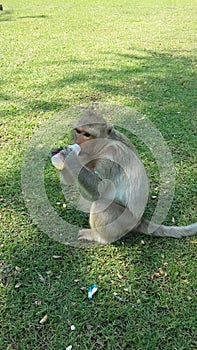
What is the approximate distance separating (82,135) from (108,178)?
356 millimetres

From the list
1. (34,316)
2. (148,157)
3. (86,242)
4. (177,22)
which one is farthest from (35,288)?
(177,22)

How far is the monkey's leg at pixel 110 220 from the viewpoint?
103 inches

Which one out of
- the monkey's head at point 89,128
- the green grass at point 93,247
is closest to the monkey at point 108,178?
the monkey's head at point 89,128

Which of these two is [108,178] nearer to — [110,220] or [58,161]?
[110,220]

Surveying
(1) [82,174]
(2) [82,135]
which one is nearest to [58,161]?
(1) [82,174]

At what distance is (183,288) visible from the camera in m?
2.50

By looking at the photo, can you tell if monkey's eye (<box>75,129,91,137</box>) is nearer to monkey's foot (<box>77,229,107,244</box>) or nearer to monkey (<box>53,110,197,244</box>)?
monkey (<box>53,110,197,244</box>)

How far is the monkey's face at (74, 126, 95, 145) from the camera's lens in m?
2.41

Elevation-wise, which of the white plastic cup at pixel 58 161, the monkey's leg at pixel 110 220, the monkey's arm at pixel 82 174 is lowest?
the monkey's leg at pixel 110 220

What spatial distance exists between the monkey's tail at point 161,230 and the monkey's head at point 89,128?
2.65 ft

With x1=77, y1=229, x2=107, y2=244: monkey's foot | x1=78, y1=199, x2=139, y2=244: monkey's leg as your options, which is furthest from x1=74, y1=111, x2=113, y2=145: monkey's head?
x1=77, y1=229, x2=107, y2=244: monkey's foot

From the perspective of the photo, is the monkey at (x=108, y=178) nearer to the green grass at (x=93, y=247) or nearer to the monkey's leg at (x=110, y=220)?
the monkey's leg at (x=110, y=220)

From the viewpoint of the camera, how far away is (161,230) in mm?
2828

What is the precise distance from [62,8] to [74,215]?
12600 millimetres
